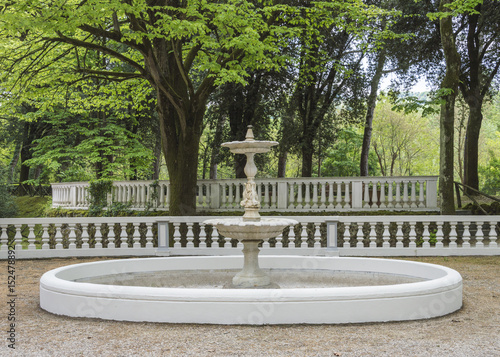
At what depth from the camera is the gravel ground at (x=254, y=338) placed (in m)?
5.47

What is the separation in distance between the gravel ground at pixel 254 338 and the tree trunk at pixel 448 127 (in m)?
9.08

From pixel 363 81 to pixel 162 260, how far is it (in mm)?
19732

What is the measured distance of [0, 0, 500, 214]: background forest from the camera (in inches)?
572

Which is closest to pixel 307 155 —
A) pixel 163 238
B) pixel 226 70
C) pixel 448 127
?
pixel 448 127

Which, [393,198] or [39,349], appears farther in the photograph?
[393,198]

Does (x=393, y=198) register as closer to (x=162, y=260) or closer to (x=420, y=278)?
(x=420, y=278)

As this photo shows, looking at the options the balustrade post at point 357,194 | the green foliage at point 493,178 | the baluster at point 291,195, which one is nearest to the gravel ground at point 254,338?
the balustrade post at point 357,194

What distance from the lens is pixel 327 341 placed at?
5.88m

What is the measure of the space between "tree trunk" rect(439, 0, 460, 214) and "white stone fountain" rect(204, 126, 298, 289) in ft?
29.8

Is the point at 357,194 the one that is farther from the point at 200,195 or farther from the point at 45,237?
the point at 45,237

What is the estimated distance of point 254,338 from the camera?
19.6ft

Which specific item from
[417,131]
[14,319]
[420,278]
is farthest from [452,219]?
[417,131]

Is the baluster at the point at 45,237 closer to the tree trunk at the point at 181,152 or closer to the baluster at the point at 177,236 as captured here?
the baluster at the point at 177,236

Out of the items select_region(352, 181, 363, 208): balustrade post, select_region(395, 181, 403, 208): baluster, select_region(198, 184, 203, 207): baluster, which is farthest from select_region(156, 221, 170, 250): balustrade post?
select_region(395, 181, 403, 208): baluster
